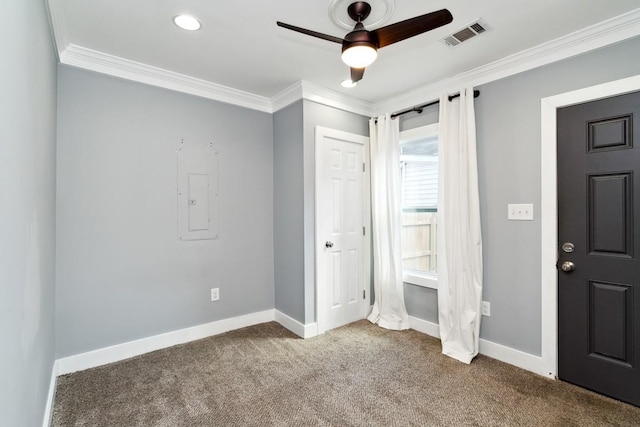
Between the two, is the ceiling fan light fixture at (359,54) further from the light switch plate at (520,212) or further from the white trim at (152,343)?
the white trim at (152,343)

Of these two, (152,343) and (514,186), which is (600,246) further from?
(152,343)

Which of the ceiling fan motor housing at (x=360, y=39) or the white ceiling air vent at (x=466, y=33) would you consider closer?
the ceiling fan motor housing at (x=360, y=39)

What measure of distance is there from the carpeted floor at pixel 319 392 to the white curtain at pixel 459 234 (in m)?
0.23

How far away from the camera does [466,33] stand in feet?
7.10

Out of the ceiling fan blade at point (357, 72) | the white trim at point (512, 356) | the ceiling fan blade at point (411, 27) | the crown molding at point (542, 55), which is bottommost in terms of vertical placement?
the white trim at point (512, 356)

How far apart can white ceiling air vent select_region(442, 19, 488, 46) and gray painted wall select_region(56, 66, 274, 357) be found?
80.7 inches

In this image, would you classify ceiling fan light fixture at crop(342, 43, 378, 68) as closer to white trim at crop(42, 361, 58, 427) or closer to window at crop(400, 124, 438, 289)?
window at crop(400, 124, 438, 289)

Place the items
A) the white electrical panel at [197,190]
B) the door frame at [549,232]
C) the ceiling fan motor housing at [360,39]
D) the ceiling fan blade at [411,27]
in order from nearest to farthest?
the ceiling fan blade at [411,27] < the ceiling fan motor housing at [360,39] < the door frame at [549,232] < the white electrical panel at [197,190]

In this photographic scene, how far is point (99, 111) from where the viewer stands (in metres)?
2.51

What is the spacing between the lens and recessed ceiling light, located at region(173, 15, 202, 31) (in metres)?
2.00

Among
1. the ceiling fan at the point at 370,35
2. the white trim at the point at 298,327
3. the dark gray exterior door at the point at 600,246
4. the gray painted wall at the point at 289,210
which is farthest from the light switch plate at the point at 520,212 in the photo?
the white trim at the point at 298,327

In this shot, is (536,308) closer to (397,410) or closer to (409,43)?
(397,410)

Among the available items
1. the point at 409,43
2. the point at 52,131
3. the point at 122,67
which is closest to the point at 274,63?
the point at 409,43

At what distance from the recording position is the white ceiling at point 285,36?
6.18 feet
